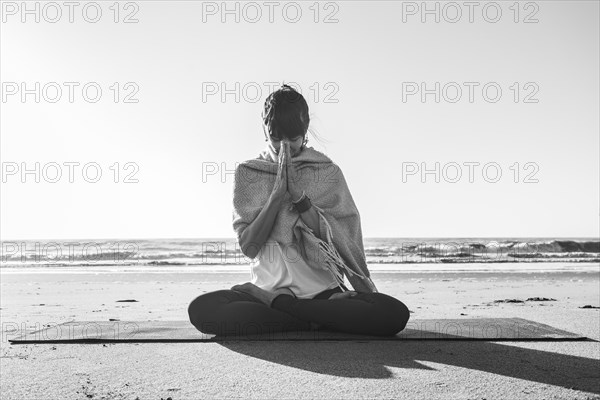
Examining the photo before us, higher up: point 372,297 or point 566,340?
point 372,297

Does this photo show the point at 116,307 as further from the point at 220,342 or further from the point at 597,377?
the point at 597,377

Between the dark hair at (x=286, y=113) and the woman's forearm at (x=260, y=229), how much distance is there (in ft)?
1.34

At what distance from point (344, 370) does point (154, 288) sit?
7.05 meters

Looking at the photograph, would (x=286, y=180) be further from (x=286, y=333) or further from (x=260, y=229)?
(x=286, y=333)

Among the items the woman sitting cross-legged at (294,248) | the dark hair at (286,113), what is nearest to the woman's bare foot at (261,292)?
the woman sitting cross-legged at (294,248)

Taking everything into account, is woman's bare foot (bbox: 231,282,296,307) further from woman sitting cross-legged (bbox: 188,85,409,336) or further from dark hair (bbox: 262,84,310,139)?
dark hair (bbox: 262,84,310,139)

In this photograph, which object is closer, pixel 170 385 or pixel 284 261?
pixel 170 385

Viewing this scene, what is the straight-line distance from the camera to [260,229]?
3611 mm

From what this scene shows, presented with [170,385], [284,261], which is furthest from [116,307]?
[170,385]

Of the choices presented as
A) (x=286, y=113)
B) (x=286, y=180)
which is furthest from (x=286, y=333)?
(x=286, y=113)

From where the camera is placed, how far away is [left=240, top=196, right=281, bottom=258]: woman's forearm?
142 inches

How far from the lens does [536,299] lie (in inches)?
265

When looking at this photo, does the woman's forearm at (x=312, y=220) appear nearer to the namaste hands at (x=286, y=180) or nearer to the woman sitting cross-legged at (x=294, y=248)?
the woman sitting cross-legged at (x=294, y=248)

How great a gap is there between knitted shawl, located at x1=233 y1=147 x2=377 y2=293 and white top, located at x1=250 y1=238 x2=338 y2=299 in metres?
0.04
